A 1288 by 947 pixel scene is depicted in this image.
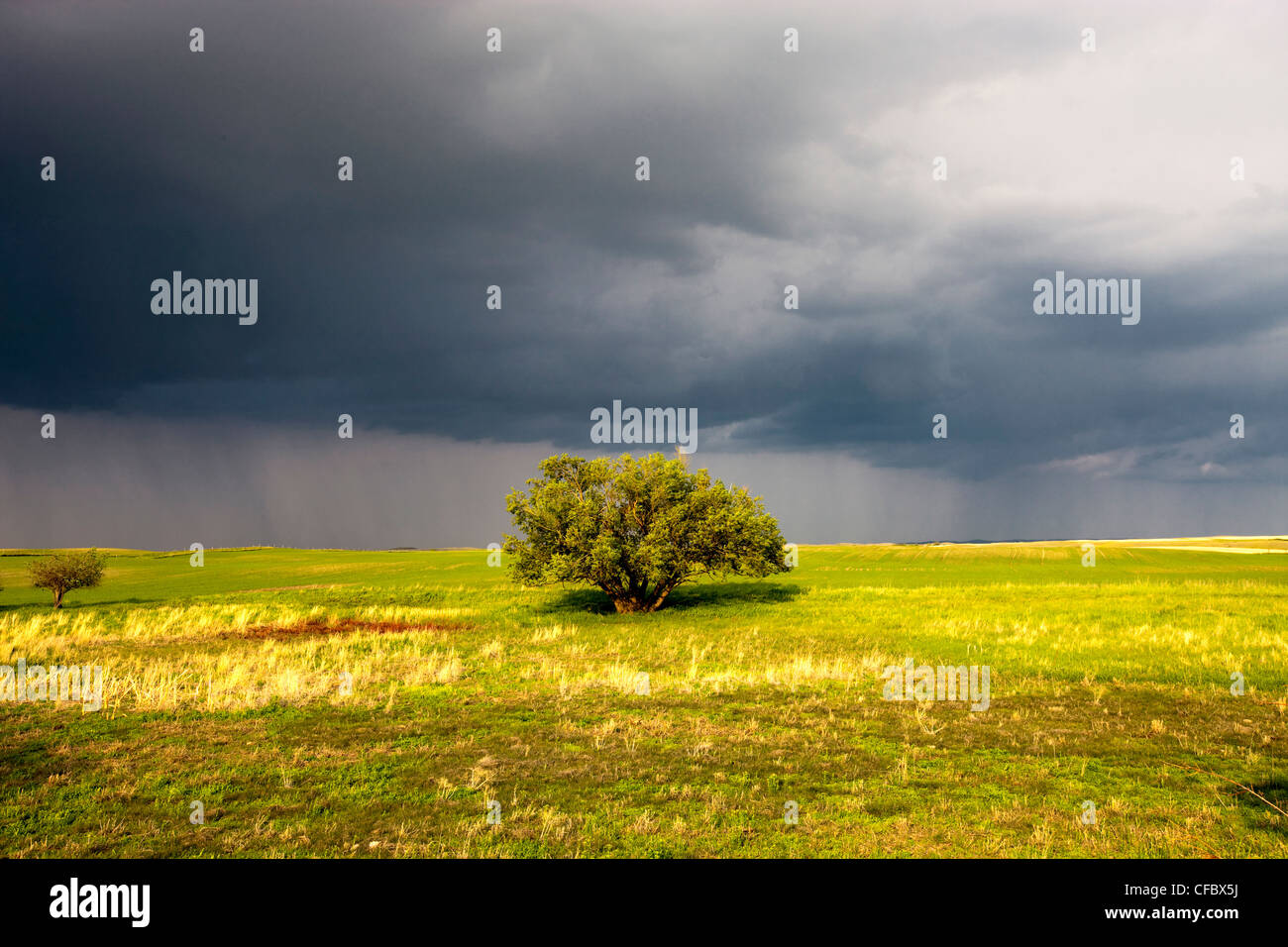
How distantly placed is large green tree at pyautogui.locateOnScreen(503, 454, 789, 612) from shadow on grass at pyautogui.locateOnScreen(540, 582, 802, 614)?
8.51 feet

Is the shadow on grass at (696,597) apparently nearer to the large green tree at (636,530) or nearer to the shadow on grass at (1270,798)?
the large green tree at (636,530)

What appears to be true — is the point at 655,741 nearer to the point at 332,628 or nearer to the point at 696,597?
the point at 332,628

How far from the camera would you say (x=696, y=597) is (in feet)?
166

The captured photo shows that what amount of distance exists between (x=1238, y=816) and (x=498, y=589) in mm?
51734

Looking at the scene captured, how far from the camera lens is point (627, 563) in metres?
42.2

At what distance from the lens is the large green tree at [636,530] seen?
41094 mm

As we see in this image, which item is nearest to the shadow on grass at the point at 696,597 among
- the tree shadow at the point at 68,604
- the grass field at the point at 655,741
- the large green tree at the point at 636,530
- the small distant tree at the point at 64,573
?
the large green tree at the point at 636,530

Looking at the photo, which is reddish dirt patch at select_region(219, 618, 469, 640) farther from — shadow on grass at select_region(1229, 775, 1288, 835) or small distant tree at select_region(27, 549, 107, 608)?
shadow on grass at select_region(1229, 775, 1288, 835)

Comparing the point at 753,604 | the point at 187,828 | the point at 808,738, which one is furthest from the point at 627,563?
the point at 187,828

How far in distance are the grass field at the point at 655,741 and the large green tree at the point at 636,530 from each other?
15.1ft

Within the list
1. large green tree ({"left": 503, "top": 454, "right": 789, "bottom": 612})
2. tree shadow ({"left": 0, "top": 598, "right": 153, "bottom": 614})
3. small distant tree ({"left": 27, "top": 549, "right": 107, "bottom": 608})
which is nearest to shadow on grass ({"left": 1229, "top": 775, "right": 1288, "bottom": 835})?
large green tree ({"left": 503, "top": 454, "right": 789, "bottom": 612})

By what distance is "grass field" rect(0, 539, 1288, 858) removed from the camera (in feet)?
33.4

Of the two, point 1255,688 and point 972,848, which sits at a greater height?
point 972,848

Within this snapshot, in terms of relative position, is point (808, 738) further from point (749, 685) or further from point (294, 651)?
point (294, 651)
